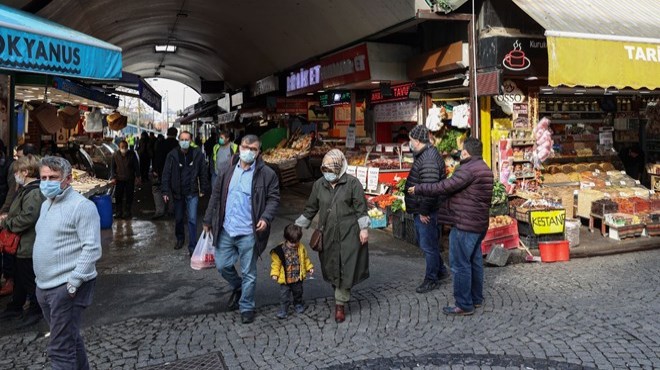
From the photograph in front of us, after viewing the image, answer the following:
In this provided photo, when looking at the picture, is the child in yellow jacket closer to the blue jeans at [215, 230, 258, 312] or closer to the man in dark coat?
the blue jeans at [215, 230, 258, 312]

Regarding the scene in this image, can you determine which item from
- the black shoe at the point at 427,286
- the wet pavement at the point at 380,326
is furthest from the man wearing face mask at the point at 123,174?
the black shoe at the point at 427,286

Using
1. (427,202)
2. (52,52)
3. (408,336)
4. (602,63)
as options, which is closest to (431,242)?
(427,202)

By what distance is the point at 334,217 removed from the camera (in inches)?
206

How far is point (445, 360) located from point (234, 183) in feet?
8.46

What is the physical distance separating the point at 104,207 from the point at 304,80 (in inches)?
304

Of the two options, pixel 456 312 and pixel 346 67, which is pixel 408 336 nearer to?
pixel 456 312

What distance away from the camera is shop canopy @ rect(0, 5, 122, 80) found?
5.13 meters

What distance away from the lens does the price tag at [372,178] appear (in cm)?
1121

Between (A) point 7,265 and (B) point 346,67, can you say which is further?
(B) point 346,67

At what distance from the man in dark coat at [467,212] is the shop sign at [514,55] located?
13.2 feet

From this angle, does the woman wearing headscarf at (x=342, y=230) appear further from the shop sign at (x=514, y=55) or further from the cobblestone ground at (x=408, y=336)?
the shop sign at (x=514, y=55)

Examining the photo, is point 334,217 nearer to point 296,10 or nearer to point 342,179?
point 342,179

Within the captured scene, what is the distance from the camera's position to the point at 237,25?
17344 mm

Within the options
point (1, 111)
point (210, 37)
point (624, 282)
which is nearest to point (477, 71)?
→ point (624, 282)
